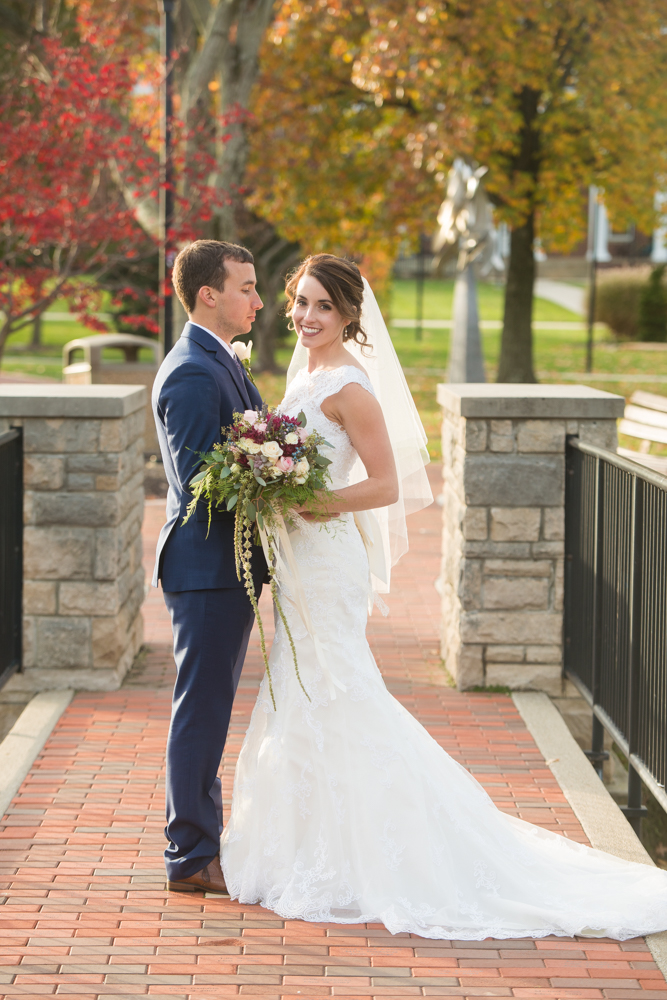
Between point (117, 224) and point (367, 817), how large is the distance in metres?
9.64

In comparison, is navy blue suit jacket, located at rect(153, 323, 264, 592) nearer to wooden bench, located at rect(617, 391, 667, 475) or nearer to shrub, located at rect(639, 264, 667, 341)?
wooden bench, located at rect(617, 391, 667, 475)

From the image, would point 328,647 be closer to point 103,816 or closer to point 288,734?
point 288,734

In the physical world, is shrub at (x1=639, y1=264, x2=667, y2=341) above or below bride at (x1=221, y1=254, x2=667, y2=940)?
above

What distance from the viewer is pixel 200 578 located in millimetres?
3844

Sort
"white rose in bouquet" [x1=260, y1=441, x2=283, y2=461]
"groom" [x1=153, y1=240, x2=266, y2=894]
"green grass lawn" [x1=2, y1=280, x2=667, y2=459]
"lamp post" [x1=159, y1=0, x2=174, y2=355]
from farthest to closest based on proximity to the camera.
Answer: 1. "green grass lawn" [x1=2, y1=280, x2=667, y2=459]
2. "lamp post" [x1=159, y1=0, x2=174, y2=355]
3. "groom" [x1=153, y1=240, x2=266, y2=894]
4. "white rose in bouquet" [x1=260, y1=441, x2=283, y2=461]

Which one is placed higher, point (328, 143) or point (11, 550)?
point (328, 143)

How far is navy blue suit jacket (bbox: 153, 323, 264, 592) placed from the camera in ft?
12.4

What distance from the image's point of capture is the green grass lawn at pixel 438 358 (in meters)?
21.5

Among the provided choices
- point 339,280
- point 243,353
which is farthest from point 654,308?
point 339,280

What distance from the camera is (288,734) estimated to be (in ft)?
12.9

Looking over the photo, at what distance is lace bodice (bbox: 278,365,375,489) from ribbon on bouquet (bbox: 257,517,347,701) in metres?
0.29

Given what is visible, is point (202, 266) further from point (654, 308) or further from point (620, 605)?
point (654, 308)

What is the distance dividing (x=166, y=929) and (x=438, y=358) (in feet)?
82.4

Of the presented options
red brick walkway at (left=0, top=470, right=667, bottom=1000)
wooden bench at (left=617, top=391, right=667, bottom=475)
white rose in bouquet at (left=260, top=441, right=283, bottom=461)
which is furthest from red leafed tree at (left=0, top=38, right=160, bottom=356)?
white rose in bouquet at (left=260, top=441, right=283, bottom=461)
